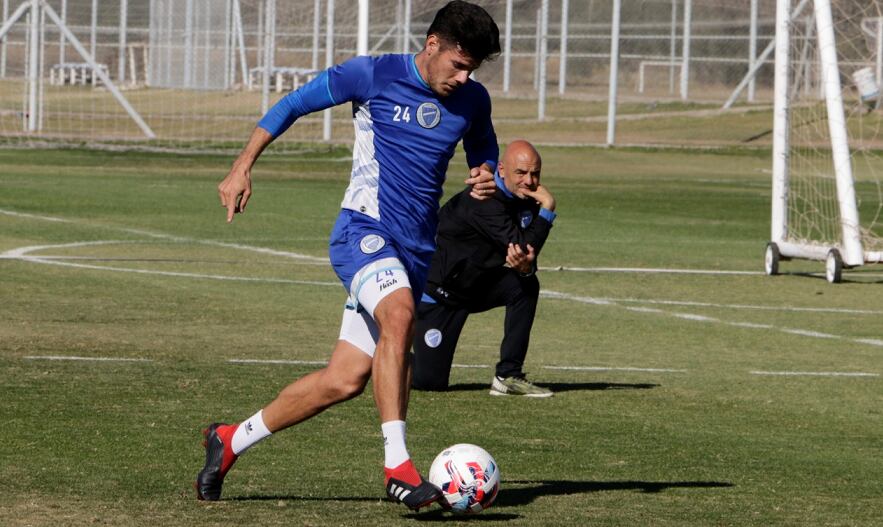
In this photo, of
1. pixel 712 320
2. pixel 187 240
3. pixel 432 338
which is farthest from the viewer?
pixel 187 240

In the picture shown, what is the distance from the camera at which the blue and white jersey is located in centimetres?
751

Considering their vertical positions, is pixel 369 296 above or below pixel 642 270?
above

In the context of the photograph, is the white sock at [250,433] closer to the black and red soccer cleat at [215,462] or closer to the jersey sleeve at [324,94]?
the black and red soccer cleat at [215,462]

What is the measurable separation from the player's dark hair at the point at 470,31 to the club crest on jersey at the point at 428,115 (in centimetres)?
34

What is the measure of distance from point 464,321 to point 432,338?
0.27 m

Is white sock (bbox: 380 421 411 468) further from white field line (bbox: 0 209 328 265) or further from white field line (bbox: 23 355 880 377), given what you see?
white field line (bbox: 0 209 328 265)

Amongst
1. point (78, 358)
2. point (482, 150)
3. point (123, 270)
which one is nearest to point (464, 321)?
point (78, 358)

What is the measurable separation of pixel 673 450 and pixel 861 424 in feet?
4.89

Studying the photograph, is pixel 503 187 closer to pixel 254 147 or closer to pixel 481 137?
pixel 481 137

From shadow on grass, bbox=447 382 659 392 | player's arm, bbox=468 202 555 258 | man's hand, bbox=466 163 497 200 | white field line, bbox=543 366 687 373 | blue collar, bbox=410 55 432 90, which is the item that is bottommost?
shadow on grass, bbox=447 382 659 392

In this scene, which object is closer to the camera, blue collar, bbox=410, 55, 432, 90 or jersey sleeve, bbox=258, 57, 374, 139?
jersey sleeve, bbox=258, 57, 374, 139

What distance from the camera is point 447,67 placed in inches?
295

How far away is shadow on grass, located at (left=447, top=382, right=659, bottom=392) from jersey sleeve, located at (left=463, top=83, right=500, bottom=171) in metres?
2.87

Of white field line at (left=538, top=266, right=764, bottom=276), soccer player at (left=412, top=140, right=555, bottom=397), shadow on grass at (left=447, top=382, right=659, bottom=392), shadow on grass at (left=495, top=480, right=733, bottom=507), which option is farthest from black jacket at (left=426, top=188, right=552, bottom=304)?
white field line at (left=538, top=266, right=764, bottom=276)
